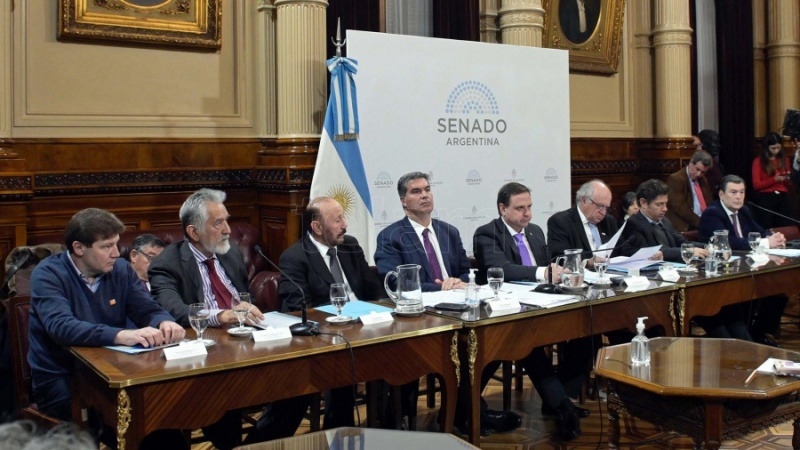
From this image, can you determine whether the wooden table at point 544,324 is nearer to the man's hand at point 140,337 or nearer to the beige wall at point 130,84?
the man's hand at point 140,337

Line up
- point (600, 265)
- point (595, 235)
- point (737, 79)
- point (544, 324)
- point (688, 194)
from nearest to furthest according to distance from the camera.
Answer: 1. point (544, 324)
2. point (600, 265)
3. point (595, 235)
4. point (688, 194)
5. point (737, 79)

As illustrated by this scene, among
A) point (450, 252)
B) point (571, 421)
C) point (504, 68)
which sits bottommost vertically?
point (571, 421)

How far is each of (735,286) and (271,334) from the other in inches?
106

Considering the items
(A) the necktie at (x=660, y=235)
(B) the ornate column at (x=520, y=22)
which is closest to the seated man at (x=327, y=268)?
(A) the necktie at (x=660, y=235)

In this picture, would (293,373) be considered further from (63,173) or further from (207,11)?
(207,11)

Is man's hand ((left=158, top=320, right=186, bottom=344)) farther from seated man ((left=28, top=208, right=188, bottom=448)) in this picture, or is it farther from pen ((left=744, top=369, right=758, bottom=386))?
pen ((left=744, top=369, right=758, bottom=386))

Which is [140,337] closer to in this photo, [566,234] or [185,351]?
[185,351]

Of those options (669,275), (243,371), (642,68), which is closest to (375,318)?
(243,371)

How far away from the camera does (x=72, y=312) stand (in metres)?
2.87

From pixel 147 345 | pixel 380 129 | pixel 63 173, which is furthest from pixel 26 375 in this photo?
pixel 380 129

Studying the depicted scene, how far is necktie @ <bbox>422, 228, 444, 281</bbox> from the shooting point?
4242mm

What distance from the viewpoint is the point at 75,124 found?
5238mm

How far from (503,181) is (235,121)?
2.08 meters

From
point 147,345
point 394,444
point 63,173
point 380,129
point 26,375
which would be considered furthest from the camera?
point 380,129
